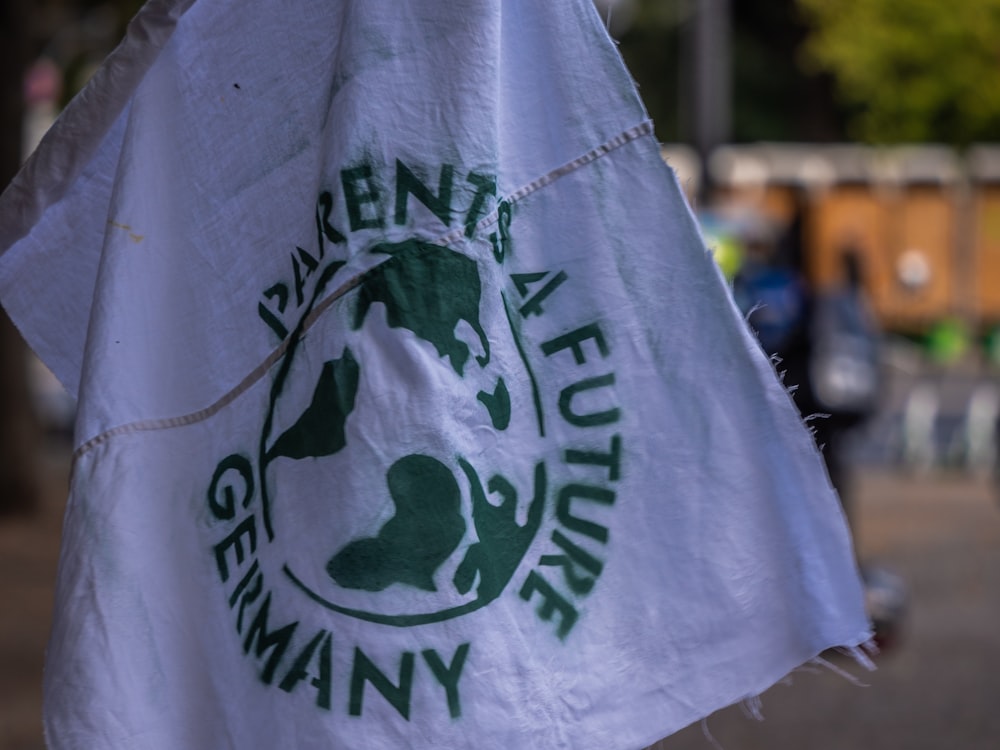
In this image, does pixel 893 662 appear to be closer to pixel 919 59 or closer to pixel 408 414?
pixel 408 414

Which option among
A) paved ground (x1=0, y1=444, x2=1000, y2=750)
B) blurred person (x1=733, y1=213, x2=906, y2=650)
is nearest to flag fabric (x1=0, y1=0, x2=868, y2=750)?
paved ground (x1=0, y1=444, x2=1000, y2=750)

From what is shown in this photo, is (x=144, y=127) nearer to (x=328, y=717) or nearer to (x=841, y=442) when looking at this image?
(x=328, y=717)

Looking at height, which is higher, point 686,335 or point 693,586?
point 686,335

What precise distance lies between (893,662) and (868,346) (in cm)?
145

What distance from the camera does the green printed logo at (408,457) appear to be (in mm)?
1577

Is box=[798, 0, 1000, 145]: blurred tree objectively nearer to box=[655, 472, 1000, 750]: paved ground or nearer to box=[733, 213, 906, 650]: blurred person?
box=[655, 472, 1000, 750]: paved ground

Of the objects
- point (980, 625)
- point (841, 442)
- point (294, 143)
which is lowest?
point (980, 625)

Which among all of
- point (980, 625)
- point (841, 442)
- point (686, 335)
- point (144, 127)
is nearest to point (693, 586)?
point (686, 335)

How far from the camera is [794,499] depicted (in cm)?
172

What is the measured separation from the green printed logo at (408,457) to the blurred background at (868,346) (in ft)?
0.86

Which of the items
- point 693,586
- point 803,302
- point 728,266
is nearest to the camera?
point 693,586

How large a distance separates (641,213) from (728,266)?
759cm

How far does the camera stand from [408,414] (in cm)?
160

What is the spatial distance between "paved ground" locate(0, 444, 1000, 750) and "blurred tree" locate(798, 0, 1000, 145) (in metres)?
11.2
